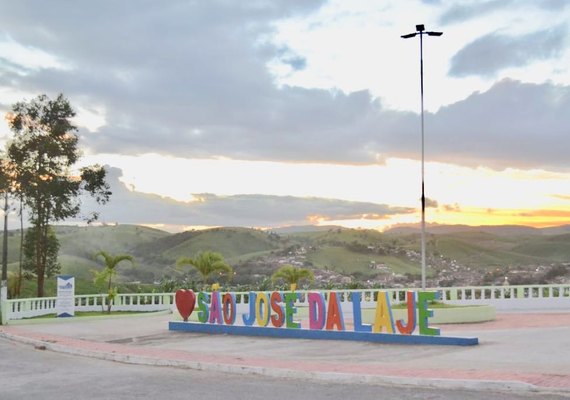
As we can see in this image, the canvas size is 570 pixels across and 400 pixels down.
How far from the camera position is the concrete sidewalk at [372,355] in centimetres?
1244

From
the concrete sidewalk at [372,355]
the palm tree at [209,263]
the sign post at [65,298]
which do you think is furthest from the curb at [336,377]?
the palm tree at [209,263]

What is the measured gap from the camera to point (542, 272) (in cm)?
6391

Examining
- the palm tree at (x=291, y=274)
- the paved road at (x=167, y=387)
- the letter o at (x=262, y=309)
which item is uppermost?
the palm tree at (x=291, y=274)

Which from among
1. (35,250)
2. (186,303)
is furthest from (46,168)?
(186,303)

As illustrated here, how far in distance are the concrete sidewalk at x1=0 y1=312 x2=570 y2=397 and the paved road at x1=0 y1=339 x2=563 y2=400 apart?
399 mm

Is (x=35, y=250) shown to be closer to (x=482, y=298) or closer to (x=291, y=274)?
(x=291, y=274)

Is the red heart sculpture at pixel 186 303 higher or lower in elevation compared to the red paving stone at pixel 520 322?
higher

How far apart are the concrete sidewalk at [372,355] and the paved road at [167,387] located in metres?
0.40

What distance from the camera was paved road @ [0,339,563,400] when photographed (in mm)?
11367

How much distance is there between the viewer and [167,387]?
1268 centimetres

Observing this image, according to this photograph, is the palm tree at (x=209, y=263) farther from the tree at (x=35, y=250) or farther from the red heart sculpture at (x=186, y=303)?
the tree at (x=35, y=250)

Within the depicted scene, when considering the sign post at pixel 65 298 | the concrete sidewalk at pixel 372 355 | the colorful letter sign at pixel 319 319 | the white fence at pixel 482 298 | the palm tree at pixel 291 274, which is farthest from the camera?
the palm tree at pixel 291 274

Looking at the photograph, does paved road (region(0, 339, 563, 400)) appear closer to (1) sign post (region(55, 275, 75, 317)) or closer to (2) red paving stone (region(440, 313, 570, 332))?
(2) red paving stone (region(440, 313, 570, 332))

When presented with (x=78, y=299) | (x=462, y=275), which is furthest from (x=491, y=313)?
(x=462, y=275)
